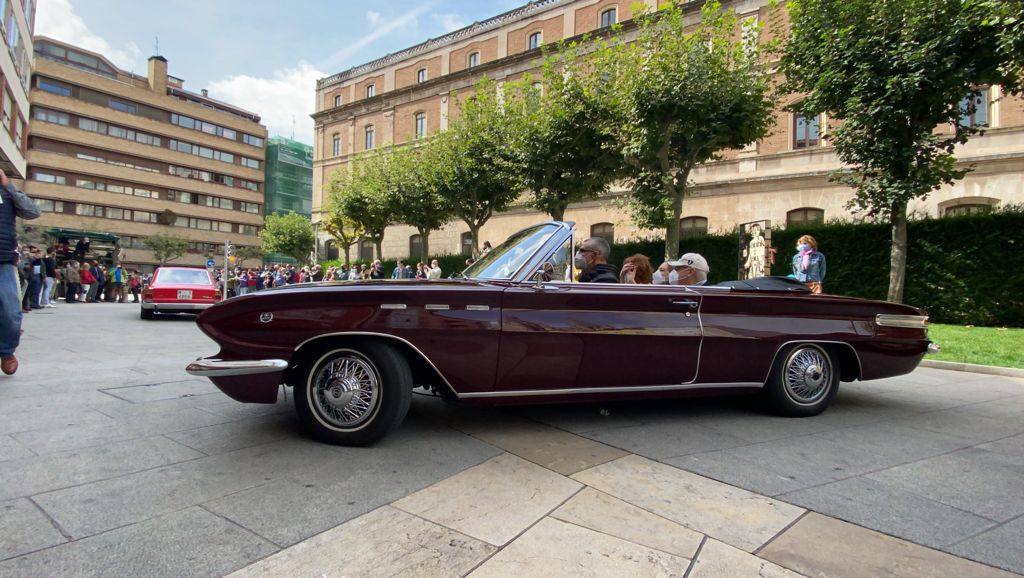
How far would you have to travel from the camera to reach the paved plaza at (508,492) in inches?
75.5

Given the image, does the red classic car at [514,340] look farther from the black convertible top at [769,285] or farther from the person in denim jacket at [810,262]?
the person in denim jacket at [810,262]

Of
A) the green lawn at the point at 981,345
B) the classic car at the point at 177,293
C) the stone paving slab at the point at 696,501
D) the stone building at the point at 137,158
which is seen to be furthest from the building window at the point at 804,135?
the stone building at the point at 137,158

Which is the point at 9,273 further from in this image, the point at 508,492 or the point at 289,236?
the point at 289,236

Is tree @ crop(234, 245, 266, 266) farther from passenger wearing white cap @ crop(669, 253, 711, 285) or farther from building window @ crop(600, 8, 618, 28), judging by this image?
passenger wearing white cap @ crop(669, 253, 711, 285)

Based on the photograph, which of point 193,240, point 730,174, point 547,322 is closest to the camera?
point 547,322

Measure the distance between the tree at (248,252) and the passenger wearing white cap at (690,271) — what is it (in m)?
63.7

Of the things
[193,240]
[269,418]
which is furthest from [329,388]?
[193,240]

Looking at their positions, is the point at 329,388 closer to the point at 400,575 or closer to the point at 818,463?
the point at 400,575

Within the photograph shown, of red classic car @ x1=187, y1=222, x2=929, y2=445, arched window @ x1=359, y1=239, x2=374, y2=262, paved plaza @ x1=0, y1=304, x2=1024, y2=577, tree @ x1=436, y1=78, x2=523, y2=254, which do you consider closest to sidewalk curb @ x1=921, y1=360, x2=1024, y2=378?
paved plaza @ x1=0, y1=304, x2=1024, y2=577

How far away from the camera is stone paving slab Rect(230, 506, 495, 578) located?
1.81m

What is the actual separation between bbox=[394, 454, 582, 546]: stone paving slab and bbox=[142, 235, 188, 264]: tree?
59.7 metres

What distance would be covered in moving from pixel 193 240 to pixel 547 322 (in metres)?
66.0

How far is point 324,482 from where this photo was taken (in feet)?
8.41

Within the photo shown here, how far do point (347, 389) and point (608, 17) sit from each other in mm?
34732
